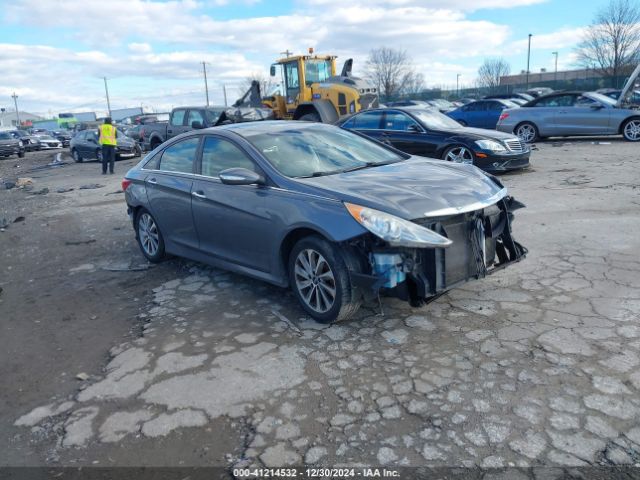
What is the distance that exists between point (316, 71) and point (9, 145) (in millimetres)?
19848

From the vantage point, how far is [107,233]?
816cm

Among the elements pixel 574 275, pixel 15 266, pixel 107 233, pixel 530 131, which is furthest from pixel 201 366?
pixel 530 131

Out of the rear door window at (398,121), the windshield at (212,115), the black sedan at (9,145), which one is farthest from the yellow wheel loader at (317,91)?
the black sedan at (9,145)

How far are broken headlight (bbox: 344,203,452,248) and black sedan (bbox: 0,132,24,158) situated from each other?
101 feet

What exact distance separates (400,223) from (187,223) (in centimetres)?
261

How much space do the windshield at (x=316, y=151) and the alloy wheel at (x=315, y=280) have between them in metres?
0.80

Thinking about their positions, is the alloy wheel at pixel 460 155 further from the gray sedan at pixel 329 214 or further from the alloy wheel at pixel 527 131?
the alloy wheel at pixel 527 131

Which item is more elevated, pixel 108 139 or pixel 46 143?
pixel 108 139

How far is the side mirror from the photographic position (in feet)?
14.5

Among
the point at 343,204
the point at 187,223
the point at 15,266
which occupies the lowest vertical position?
the point at 15,266

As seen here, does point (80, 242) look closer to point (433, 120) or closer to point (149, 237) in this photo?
point (149, 237)

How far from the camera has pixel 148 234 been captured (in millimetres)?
6289

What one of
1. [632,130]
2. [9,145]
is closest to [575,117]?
[632,130]

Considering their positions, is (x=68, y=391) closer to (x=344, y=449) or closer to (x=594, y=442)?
(x=344, y=449)
